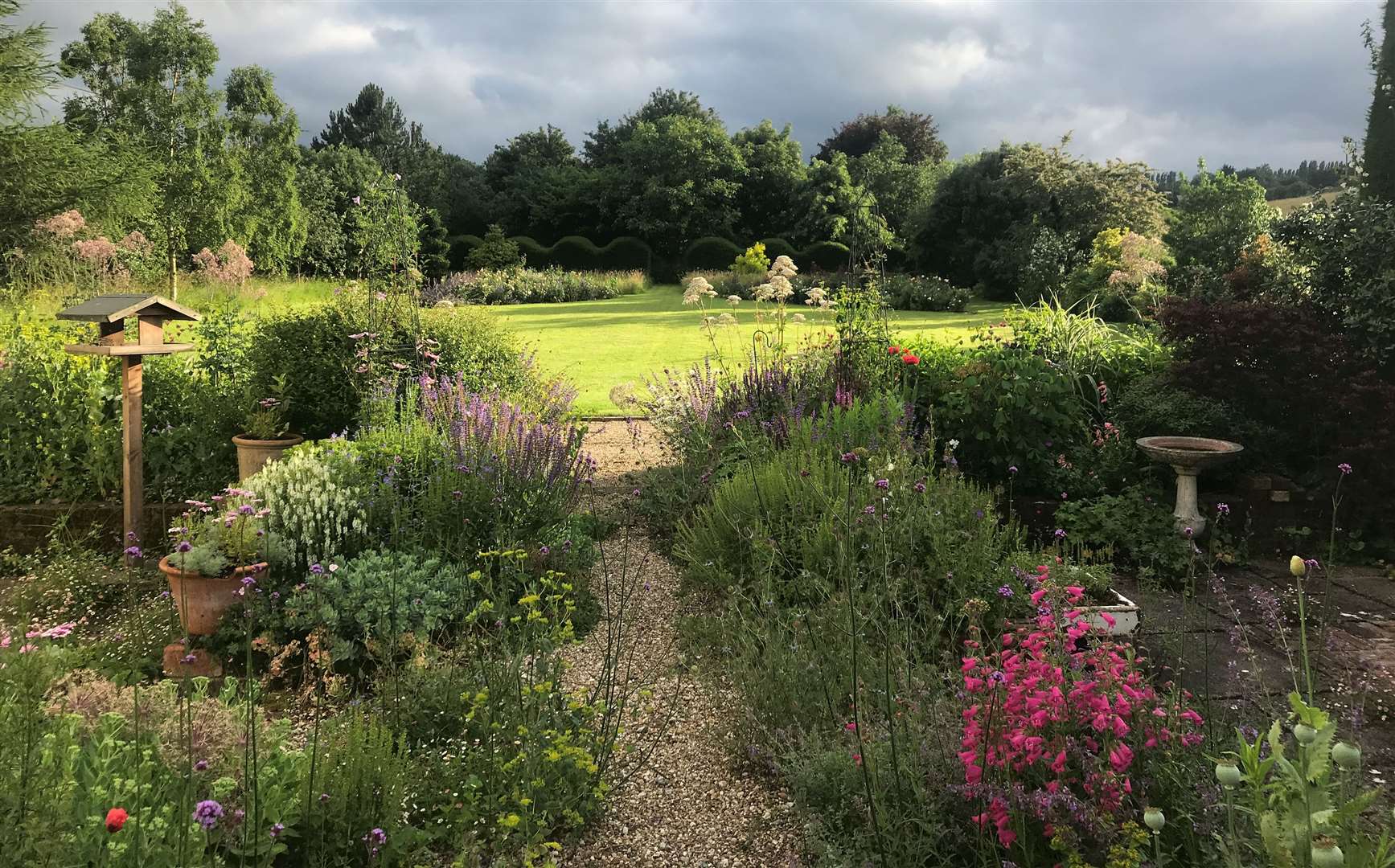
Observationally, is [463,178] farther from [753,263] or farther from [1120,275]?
[1120,275]

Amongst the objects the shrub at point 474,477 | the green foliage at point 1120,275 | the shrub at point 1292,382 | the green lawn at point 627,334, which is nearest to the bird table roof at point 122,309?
the shrub at point 474,477

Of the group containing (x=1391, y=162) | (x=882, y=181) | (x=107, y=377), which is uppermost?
(x=882, y=181)

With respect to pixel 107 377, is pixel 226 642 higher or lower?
lower

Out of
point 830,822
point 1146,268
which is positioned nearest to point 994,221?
point 1146,268

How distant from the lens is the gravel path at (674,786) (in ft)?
7.68

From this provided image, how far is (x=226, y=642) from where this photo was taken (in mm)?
3426

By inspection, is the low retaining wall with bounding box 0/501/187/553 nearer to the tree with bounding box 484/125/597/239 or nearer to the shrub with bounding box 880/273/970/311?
the shrub with bounding box 880/273/970/311

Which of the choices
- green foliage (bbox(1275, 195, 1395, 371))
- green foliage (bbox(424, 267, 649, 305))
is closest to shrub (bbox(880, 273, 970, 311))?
green foliage (bbox(424, 267, 649, 305))

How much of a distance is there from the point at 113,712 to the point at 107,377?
13.3ft

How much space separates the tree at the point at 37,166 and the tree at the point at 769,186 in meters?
18.8

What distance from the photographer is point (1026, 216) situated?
2369cm

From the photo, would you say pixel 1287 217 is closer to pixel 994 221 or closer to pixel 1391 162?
pixel 1391 162

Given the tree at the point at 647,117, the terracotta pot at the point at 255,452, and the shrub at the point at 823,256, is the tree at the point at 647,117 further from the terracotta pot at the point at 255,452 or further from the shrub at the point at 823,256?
the terracotta pot at the point at 255,452

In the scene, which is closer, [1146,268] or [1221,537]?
[1221,537]
